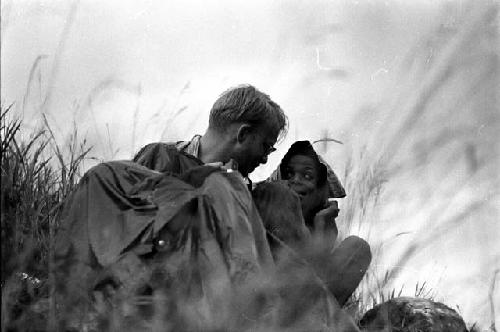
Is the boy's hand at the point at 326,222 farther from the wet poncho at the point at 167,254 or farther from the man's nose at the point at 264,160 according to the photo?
the wet poncho at the point at 167,254

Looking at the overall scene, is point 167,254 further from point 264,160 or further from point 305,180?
point 305,180

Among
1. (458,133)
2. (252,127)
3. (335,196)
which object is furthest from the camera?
(335,196)

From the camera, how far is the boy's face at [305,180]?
4.63 meters

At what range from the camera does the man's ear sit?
4.39 m

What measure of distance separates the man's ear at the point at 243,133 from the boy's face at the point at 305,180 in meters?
0.36

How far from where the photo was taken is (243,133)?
4.40 metres

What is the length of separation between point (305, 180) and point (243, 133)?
1.50 ft

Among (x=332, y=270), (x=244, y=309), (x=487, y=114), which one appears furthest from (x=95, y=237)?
(x=487, y=114)

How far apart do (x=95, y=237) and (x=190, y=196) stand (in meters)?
0.46

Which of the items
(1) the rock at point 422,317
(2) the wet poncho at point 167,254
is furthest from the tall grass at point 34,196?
(1) the rock at point 422,317

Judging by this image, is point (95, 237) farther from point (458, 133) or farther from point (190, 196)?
point (458, 133)

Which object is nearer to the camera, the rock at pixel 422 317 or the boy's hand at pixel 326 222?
the boy's hand at pixel 326 222

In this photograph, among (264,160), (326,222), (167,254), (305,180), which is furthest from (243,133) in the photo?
(167,254)

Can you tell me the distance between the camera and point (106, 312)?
3191mm
